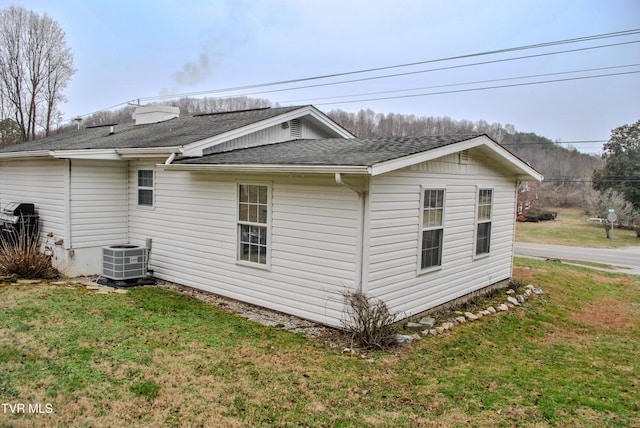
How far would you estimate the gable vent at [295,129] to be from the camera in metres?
10.5

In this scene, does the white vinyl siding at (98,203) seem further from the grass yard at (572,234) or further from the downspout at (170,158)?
the grass yard at (572,234)

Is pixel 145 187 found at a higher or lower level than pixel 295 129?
lower

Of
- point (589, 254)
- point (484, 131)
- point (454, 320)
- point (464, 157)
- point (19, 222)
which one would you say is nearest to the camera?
point (454, 320)

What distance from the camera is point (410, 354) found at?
5.93 m

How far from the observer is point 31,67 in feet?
92.9

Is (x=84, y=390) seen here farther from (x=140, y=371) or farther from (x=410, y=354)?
(x=410, y=354)

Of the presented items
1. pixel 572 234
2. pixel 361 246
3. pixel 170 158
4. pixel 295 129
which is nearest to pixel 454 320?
pixel 361 246

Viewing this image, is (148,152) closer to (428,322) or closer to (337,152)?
(337,152)

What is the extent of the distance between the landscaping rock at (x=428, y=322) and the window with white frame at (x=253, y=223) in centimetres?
275

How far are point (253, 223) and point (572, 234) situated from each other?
2921 cm

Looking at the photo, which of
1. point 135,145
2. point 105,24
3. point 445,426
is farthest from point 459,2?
point 445,426

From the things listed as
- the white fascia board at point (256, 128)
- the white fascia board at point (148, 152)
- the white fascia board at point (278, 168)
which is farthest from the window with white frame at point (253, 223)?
the white fascia board at point (148, 152)

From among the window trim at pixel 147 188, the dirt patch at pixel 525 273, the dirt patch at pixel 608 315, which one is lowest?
the dirt patch at pixel 608 315

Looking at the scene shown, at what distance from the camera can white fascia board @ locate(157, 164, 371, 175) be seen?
19.1 ft
